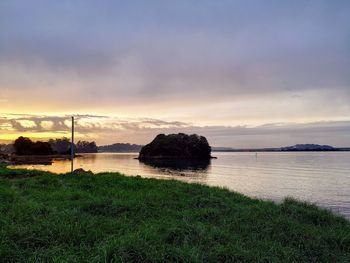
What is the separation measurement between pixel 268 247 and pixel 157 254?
3.21 metres

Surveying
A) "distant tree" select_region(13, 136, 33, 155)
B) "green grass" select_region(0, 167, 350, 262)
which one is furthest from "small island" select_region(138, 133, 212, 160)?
"green grass" select_region(0, 167, 350, 262)

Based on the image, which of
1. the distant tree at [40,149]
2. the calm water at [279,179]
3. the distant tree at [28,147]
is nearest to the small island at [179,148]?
the distant tree at [40,149]

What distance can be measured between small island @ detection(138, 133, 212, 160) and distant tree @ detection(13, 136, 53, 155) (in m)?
45.6

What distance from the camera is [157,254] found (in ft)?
23.6

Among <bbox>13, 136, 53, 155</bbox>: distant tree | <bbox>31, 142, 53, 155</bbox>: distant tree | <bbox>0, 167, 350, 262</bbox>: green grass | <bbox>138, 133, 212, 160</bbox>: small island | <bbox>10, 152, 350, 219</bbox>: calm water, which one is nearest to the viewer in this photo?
<bbox>0, 167, 350, 262</bbox>: green grass

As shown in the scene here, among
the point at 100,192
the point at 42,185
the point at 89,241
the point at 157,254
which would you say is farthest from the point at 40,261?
the point at 42,185

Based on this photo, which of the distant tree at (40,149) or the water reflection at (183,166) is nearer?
the water reflection at (183,166)

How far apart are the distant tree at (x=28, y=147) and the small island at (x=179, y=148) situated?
4558cm

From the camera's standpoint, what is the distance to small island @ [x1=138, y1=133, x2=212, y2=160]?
515ft

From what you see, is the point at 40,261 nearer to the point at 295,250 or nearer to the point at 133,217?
the point at 133,217

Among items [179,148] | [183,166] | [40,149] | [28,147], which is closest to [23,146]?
[28,147]

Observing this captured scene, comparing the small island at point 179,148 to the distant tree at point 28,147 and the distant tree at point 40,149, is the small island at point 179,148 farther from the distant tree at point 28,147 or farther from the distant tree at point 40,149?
the distant tree at point 28,147

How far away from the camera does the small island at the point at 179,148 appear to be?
515ft

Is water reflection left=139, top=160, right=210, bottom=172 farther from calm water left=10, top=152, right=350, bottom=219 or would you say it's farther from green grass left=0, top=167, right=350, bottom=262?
green grass left=0, top=167, right=350, bottom=262
